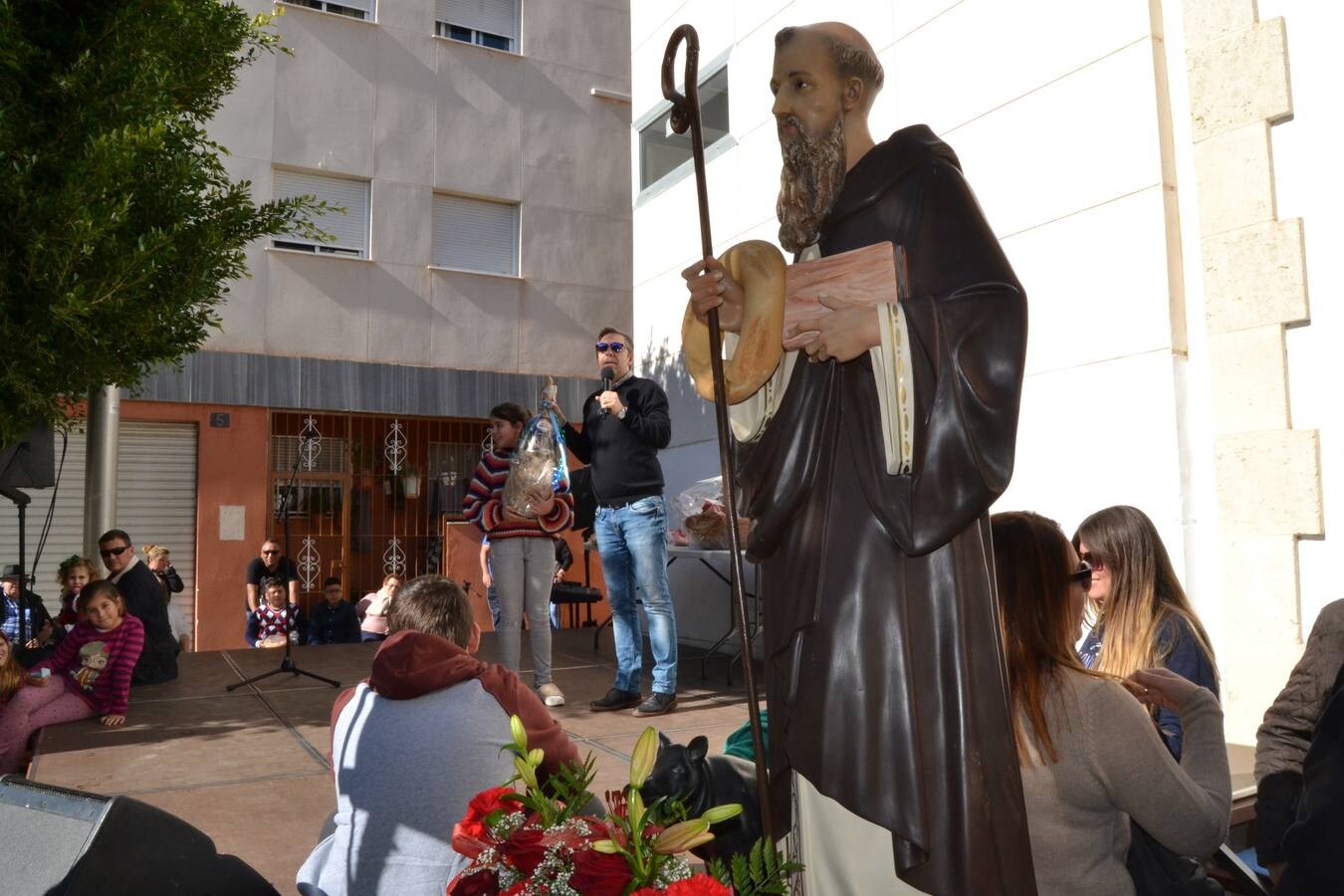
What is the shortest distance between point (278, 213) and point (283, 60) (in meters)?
5.72

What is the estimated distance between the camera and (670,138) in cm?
970

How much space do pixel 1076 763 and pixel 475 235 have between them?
1334cm

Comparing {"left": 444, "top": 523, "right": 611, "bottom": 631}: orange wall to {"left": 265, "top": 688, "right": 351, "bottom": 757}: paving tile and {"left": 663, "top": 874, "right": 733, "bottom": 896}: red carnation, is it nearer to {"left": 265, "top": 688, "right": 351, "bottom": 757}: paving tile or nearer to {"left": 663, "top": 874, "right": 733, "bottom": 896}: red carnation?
{"left": 265, "top": 688, "right": 351, "bottom": 757}: paving tile

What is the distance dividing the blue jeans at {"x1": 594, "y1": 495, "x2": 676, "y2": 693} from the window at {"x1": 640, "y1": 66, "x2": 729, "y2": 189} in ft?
13.7

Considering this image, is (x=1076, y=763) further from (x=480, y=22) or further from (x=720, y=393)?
(x=480, y=22)

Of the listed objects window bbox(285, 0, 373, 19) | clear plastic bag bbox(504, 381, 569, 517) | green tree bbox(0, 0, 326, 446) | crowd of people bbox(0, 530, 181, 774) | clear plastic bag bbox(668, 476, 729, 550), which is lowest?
crowd of people bbox(0, 530, 181, 774)

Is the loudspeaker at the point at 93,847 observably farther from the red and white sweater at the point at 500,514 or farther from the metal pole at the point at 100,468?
the metal pole at the point at 100,468

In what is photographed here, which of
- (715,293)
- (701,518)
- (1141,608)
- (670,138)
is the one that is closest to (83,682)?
(701,518)

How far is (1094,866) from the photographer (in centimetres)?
210

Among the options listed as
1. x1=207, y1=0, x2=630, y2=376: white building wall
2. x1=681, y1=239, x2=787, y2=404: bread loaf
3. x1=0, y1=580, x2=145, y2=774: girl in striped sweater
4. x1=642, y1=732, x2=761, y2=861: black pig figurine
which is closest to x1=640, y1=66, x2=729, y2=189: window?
x1=207, y1=0, x2=630, y2=376: white building wall

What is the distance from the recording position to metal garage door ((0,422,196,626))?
12.9 meters

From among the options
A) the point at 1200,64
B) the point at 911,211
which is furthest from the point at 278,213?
the point at 911,211

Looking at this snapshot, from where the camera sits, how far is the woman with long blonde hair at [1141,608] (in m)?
3.23

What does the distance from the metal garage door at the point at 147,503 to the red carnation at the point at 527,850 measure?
504 inches
